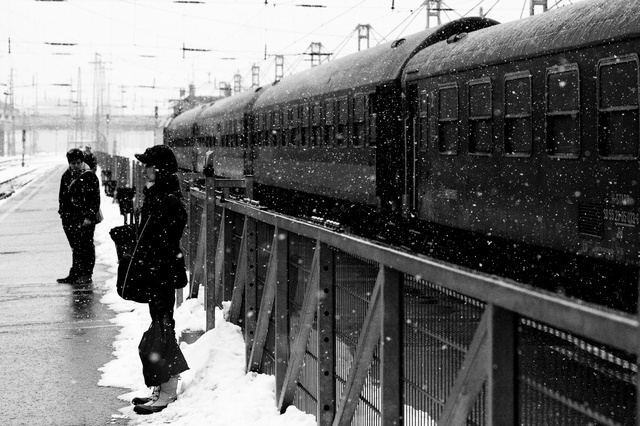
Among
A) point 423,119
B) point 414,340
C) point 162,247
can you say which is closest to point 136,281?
point 162,247

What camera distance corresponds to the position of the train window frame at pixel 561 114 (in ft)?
34.5

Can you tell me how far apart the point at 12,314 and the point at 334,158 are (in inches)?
343

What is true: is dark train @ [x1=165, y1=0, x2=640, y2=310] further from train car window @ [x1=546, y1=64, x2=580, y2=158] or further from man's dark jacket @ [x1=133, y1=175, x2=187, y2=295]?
man's dark jacket @ [x1=133, y1=175, x2=187, y2=295]

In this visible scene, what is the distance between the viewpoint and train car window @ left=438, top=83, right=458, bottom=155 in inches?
556

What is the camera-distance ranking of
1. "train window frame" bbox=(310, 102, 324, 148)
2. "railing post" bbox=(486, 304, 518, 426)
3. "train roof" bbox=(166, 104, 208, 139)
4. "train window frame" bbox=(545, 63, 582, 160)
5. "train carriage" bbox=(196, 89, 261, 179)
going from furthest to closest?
"train roof" bbox=(166, 104, 208, 139)
"train carriage" bbox=(196, 89, 261, 179)
"train window frame" bbox=(310, 102, 324, 148)
"train window frame" bbox=(545, 63, 582, 160)
"railing post" bbox=(486, 304, 518, 426)

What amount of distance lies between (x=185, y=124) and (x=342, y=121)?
3114 cm

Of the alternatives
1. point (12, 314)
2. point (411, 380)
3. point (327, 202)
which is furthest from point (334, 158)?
point (411, 380)

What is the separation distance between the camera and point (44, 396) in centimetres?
802

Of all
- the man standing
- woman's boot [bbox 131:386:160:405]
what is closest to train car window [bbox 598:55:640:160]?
woman's boot [bbox 131:386:160:405]

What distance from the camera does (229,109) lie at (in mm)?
35156

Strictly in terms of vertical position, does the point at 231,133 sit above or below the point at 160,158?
above

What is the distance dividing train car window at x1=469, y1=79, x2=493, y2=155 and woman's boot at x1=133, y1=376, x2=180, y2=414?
6.31m

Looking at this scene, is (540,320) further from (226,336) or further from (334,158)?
(334,158)

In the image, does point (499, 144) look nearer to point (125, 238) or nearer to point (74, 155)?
point (125, 238)
